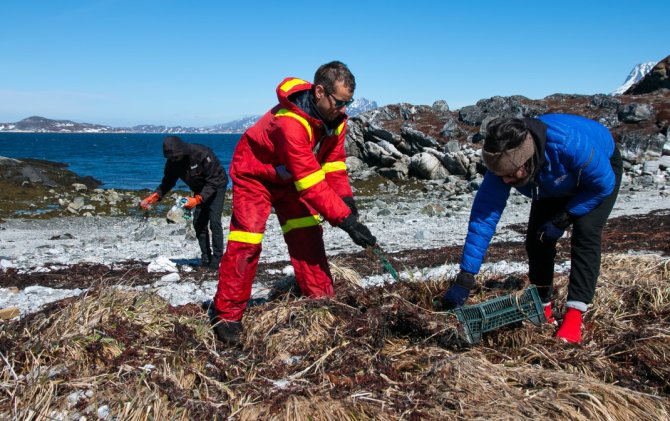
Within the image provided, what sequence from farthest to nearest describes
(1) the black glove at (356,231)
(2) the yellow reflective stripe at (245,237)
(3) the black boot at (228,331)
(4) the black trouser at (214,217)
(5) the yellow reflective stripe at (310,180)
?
(4) the black trouser at (214,217) → (2) the yellow reflective stripe at (245,237) → (3) the black boot at (228,331) → (1) the black glove at (356,231) → (5) the yellow reflective stripe at (310,180)

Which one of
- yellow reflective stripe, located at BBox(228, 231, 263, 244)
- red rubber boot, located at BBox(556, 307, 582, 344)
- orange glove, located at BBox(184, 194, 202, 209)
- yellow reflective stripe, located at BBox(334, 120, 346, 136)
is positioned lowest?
red rubber boot, located at BBox(556, 307, 582, 344)

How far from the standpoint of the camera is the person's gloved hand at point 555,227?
422 centimetres

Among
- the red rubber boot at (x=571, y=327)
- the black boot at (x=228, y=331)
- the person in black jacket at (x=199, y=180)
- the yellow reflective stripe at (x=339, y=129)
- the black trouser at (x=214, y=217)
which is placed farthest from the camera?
the black trouser at (x=214, y=217)

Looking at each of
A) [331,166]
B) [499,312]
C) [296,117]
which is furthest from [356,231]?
[499,312]

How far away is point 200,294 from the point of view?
653 cm

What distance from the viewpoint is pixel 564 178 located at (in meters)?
4.02

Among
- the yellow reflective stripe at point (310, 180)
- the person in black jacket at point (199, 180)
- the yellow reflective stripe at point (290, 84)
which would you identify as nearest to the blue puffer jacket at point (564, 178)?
the yellow reflective stripe at point (310, 180)

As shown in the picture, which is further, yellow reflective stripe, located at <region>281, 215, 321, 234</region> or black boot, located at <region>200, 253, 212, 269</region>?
black boot, located at <region>200, 253, 212, 269</region>

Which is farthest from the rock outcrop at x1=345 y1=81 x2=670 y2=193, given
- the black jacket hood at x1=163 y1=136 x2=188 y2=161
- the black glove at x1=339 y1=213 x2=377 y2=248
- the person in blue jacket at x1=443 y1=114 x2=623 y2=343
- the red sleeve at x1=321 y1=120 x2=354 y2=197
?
the black glove at x1=339 y1=213 x2=377 y2=248

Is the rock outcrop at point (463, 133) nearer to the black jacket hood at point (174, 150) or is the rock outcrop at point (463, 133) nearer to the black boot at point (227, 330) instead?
the black jacket hood at point (174, 150)

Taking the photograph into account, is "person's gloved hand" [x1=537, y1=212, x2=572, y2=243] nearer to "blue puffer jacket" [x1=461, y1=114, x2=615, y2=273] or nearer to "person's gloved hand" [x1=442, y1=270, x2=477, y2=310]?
"blue puffer jacket" [x1=461, y1=114, x2=615, y2=273]

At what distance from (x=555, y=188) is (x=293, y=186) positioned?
2.12 meters

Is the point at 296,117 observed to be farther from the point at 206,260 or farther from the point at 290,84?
the point at 206,260

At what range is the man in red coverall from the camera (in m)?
4.41
